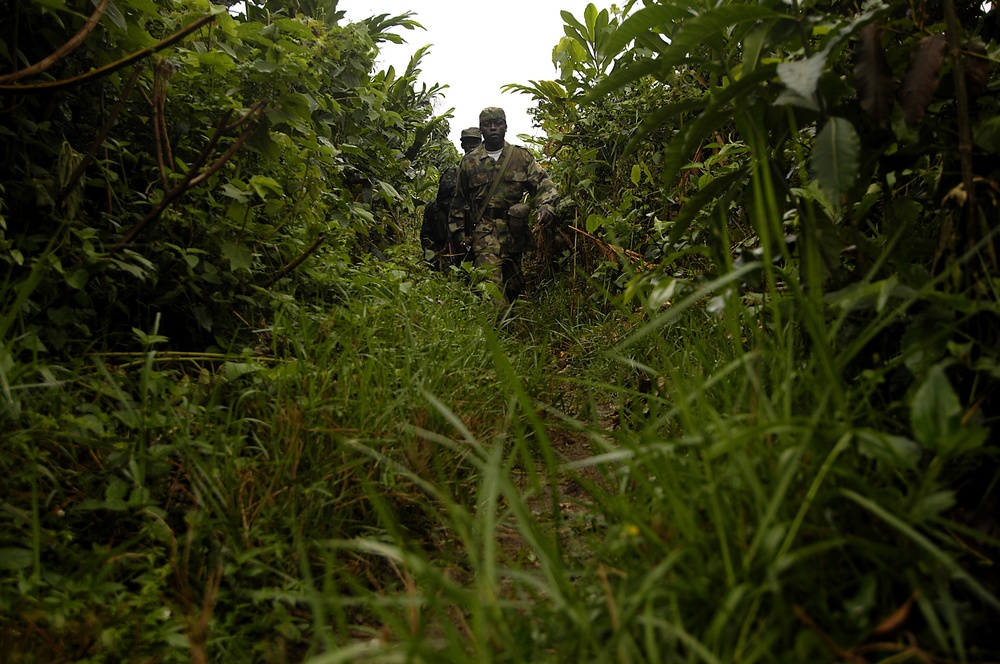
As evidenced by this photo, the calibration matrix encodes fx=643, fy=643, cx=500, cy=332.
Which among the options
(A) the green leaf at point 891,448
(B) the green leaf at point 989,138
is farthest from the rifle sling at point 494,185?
(A) the green leaf at point 891,448

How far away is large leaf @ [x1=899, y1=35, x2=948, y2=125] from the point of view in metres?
1.06

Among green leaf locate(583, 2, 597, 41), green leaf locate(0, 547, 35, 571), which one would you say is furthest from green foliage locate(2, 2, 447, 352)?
green leaf locate(583, 2, 597, 41)

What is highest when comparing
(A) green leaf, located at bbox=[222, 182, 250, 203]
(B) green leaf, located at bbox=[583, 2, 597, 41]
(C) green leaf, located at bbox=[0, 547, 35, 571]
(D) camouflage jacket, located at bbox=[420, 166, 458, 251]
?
(B) green leaf, located at bbox=[583, 2, 597, 41]

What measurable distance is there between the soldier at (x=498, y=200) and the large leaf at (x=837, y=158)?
4.86 meters

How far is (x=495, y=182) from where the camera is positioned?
6504mm

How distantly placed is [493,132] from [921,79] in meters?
5.96

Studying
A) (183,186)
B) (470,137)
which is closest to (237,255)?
(183,186)

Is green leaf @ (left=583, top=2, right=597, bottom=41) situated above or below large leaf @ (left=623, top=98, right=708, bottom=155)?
above

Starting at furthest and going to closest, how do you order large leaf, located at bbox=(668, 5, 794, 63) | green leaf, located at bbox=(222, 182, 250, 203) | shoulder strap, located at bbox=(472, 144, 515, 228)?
shoulder strap, located at bbox=(472, 144, 515, 228)
green leaf, located at bbox=(222, 182, 250, 203)
large leaf, located at bbox=(668, 5, 794, 63)

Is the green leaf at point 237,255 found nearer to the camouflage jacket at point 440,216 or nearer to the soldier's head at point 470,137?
the camouflage jacket at point 440,216

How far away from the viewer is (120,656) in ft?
3.73

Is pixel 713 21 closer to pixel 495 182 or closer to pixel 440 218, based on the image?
pixel 495 182

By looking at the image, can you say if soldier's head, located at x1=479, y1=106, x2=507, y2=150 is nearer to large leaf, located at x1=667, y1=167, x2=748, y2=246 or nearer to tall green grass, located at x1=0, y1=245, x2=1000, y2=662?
tall green grass, located at x1=0, y1=245, x2=1000, y2=662

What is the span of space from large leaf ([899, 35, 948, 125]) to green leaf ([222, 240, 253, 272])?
6.42ft
